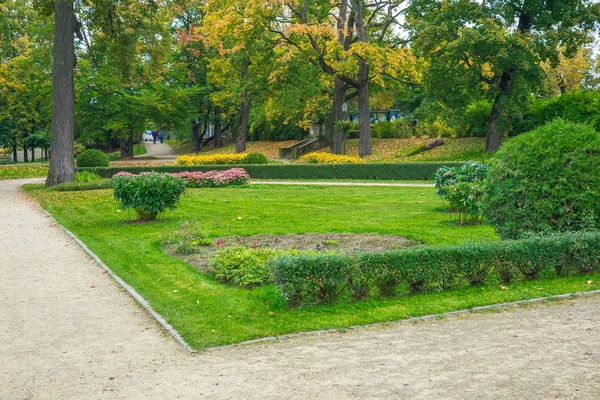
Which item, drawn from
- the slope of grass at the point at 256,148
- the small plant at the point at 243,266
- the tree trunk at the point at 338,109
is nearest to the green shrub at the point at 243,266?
the small plant at the point at 243,266

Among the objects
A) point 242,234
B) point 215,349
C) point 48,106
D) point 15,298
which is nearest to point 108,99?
point 48,106

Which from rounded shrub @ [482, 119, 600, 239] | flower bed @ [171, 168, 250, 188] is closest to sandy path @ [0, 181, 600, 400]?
rounded shrub @ [482, 119, 600, 239]

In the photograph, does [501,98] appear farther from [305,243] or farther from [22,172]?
[22,172]

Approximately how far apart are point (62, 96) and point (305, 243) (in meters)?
17.1

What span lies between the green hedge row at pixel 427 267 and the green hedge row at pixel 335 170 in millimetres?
→ 16626

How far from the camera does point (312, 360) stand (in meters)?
5.69

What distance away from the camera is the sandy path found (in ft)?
16.6

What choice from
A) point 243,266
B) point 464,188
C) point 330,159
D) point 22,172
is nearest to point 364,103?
point 330,159

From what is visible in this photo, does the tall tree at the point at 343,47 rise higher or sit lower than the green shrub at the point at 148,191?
higher

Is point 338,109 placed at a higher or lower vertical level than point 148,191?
higher

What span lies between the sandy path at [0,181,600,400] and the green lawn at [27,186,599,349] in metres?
0.41

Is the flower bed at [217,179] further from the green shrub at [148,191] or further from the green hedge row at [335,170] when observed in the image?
the green shrub at [148,191]

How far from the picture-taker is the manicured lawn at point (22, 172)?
33666mm

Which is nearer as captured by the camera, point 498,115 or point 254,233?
point 254,233
